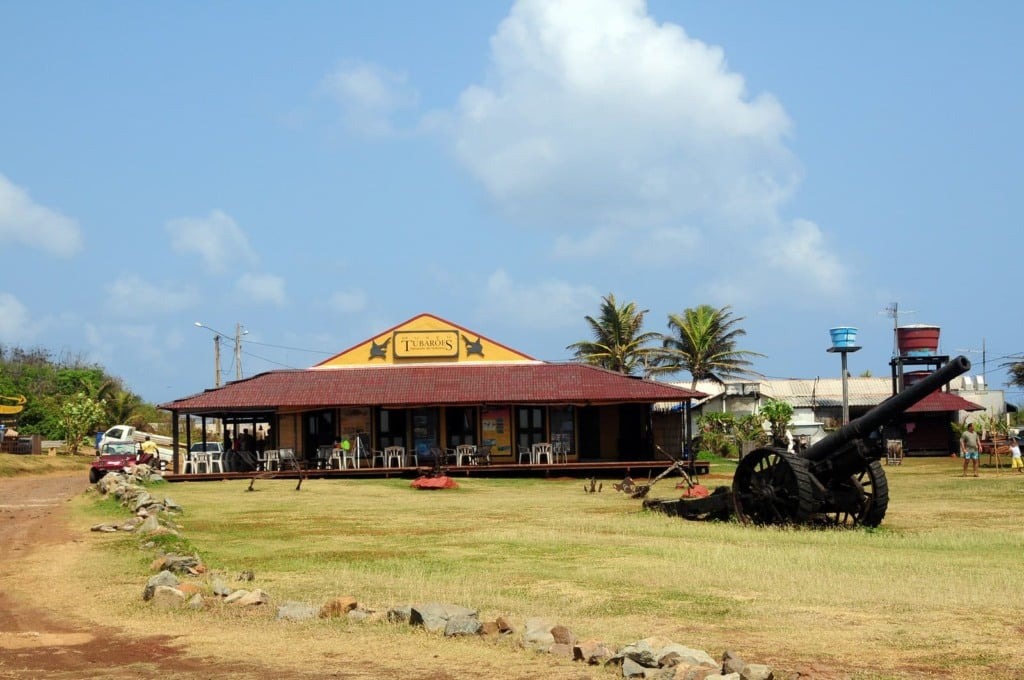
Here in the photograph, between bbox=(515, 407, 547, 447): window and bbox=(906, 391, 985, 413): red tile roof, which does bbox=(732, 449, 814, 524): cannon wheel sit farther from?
bbox=(906, 391, 985, 413): red tile roof

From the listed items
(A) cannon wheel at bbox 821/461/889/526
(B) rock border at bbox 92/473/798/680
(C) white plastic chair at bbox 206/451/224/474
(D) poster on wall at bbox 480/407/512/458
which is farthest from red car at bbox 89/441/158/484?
(A) cannon wheel at bbox 821/461/889/526

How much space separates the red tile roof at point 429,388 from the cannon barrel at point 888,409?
672 inches

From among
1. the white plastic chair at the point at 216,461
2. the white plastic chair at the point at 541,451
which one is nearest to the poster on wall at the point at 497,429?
the white plastic chair at the point at 541,451

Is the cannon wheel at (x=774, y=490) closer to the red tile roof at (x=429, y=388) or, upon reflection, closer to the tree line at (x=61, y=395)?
the red tile roof at (x=429, y=388)

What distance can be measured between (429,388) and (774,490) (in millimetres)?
19598

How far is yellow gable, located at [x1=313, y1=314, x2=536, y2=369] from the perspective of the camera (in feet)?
128

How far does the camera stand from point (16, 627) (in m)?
9.70

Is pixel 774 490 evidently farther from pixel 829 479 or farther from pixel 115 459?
pixel 115 459

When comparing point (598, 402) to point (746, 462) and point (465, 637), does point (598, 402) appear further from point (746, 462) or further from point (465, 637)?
point (465, 637)

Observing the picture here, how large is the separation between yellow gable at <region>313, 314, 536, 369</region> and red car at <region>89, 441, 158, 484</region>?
21.3ft

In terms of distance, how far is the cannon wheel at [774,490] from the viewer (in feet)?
55.8

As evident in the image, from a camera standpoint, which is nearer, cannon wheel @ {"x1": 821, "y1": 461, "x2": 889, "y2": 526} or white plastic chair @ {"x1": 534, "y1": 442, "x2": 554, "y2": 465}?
cannon wheel @ {"x1": 821, "y1": 461, "x2": 889, "y2": 526}

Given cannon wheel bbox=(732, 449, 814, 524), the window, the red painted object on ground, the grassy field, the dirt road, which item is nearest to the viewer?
the dirt road

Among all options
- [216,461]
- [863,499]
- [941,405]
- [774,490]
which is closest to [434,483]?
[216,461]
